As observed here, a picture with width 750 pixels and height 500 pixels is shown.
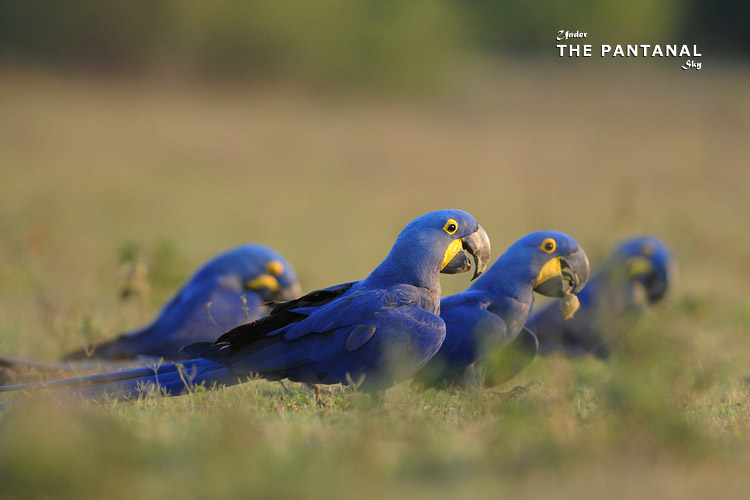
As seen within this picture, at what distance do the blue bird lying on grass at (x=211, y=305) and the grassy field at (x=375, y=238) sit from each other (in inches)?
12.3

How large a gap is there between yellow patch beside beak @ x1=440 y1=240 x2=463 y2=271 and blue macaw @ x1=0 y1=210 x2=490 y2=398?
2.1 inches

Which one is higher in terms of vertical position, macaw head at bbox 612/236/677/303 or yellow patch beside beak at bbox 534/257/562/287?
yellow patch beside beak at bbox 534/257/562/287

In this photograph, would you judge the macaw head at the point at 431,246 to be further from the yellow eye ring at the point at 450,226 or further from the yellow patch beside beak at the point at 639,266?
the yellow patch beside beak at the point at 639,266

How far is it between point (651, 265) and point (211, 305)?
3645 millimetres

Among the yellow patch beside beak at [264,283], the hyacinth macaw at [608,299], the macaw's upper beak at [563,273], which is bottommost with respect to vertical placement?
the hyacinth macaw at [608,299]

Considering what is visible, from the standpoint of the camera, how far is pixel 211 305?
18.9ft

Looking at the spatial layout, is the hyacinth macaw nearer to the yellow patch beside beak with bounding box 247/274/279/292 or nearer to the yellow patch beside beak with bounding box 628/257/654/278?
the yellow patch beside beak with bounding box 628/257/654/278

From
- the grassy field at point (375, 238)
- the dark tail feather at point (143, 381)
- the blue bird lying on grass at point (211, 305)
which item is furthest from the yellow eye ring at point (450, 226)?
the blue bird lying on grass at point (211, 305)

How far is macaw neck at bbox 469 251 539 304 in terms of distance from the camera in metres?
4.63

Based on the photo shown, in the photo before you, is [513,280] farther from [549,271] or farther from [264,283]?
[264,283]

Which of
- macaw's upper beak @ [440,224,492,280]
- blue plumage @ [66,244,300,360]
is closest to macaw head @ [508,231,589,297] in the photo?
macaw's upper beak @ [440,224,492,280]

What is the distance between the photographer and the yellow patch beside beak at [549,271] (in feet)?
15.4

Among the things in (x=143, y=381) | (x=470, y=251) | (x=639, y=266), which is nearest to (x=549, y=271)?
(x=470, y=251)

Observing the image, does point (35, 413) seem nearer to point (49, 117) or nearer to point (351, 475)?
point (351, 475)
